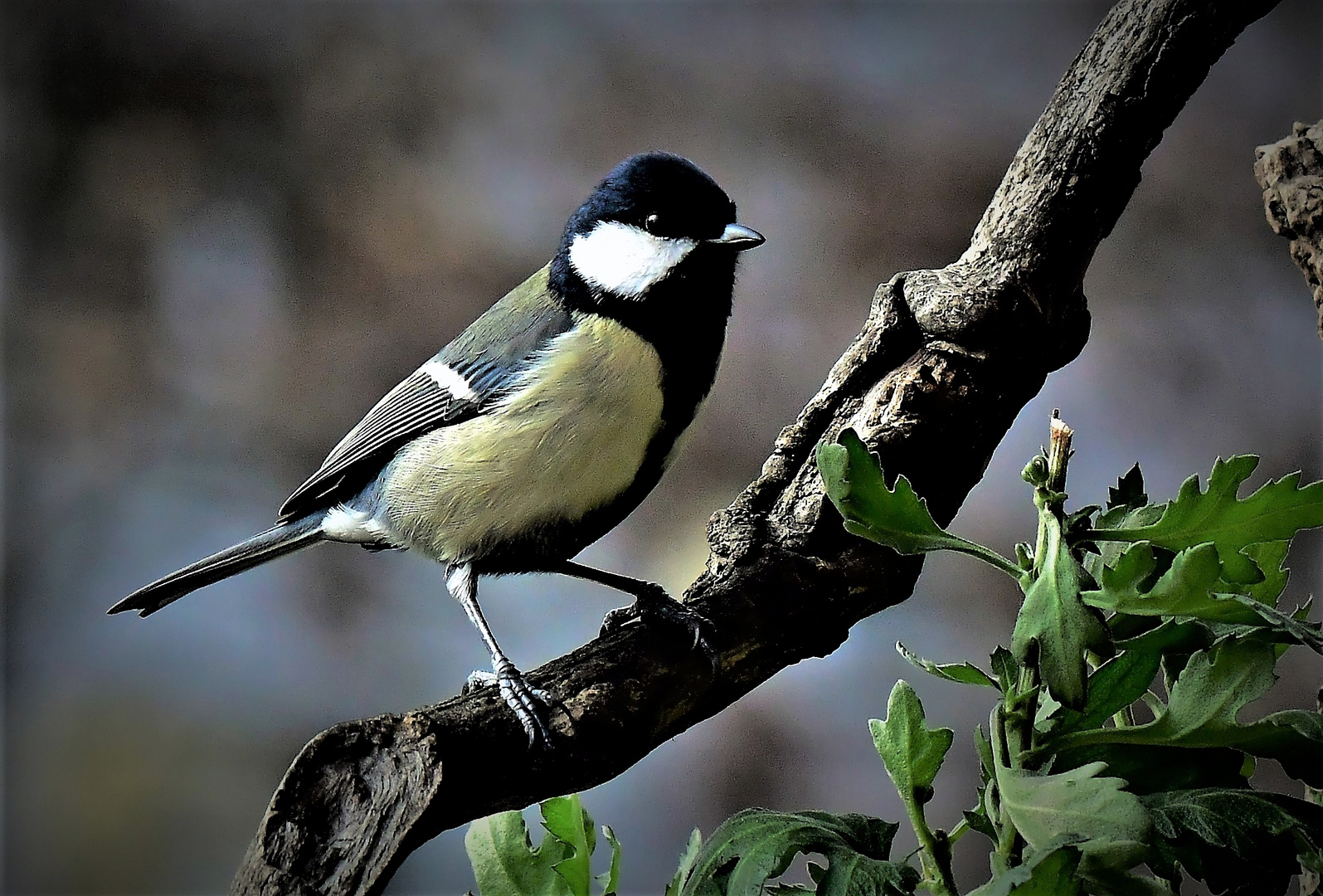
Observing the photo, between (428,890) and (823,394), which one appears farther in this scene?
(428,890)

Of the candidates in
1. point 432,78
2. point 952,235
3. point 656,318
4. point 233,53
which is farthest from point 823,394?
point 233,53

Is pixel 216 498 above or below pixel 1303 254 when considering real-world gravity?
above

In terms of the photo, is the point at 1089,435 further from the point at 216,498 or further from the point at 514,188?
the point at 216,498

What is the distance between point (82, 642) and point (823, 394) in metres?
0.84

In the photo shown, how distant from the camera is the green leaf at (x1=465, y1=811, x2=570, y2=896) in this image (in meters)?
0.48

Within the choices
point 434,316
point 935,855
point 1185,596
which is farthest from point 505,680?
point 434,316

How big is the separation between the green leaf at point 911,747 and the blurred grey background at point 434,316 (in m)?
0.63

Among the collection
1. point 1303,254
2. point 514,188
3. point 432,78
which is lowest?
point 1303,254

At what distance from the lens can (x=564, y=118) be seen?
1.06 metres

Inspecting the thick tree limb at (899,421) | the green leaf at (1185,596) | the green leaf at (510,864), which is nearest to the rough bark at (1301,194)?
the thick tree limb at (899,421)

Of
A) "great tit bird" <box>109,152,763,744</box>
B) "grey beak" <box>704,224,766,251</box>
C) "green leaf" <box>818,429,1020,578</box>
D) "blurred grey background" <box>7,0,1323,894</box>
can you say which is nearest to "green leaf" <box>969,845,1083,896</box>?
"green leaf" <box>818,429,1020,578</box>

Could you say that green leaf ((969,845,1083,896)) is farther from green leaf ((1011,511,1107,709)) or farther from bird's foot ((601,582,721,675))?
bird's foot ((601,582,721,675))

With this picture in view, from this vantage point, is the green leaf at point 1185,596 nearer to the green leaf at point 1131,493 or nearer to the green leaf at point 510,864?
the green leaf at point 1131,493

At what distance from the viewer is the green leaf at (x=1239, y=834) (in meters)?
0.35
